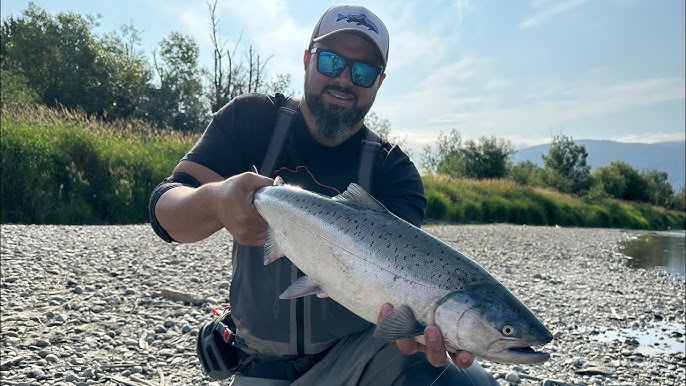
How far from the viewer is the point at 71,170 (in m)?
14.3

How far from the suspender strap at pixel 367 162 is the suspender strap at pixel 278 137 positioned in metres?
0.50

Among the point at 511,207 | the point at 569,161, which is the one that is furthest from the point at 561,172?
the point at 511,207

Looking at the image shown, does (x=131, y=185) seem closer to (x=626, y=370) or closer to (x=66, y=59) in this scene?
(x=626, y=370)

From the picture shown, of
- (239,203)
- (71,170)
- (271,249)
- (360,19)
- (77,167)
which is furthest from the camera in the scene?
(77,167)

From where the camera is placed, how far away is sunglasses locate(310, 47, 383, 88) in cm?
336

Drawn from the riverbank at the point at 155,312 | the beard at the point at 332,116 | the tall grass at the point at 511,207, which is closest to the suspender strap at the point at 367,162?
the beard at the point at 332,116

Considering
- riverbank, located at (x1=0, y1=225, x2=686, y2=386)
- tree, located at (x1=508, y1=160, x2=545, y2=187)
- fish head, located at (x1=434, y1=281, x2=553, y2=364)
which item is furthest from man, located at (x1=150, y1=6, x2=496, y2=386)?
tree, located at (x1=508, y1=160, x2=545, y2=187)

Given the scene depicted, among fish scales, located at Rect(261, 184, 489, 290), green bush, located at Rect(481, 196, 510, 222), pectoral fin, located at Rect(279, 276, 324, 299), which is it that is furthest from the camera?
green bush, located at Rect(481, 196, 510, 222)

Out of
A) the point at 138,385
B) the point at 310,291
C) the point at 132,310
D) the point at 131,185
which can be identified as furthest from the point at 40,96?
the point at 310,291

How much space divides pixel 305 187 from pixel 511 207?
32.0m

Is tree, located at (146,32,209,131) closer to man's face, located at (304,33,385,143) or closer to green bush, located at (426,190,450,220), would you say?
green bush, located at (426,190,450,220)

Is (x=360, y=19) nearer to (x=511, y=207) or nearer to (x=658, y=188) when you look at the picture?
(x=511, y=207)

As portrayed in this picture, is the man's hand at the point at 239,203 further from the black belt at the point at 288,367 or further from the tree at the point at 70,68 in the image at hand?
→ the tree at the point at 70,68

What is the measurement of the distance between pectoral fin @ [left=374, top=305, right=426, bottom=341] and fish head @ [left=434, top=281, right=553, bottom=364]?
95 millimetres
